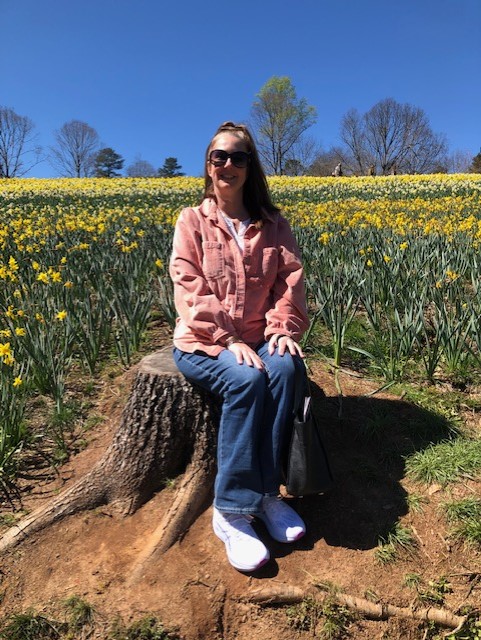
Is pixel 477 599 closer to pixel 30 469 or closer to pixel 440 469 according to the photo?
pixel 440 469

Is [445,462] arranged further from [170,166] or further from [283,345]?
[170,166]

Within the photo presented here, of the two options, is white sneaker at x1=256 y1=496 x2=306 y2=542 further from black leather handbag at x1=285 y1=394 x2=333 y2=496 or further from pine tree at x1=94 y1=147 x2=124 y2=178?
pine tree at x1=94 y1=147 x2=124 y2=178

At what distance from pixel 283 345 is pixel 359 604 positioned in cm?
99

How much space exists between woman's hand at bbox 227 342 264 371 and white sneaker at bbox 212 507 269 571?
610 mm

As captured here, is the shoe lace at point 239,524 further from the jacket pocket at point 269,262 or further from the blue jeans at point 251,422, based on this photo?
the jacket pocket at point 269,262

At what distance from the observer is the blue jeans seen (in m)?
1.96

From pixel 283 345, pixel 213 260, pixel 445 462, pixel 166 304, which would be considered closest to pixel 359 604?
pixel 445 462

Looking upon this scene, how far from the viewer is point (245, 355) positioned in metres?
2.04

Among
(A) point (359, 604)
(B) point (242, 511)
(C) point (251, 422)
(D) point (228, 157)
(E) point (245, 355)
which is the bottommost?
(A) point (359, 604)

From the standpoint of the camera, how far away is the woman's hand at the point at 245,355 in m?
2.01

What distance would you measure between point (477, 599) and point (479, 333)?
4.72 ft

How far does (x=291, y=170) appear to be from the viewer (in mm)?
45812

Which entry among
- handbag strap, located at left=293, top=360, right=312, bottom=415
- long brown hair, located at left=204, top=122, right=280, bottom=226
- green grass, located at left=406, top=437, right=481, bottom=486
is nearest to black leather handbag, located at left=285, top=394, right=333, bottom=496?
handbag strap, located at left=293, top=360, right=312, bottom=415

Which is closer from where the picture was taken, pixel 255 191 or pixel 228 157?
pixel 228 157
